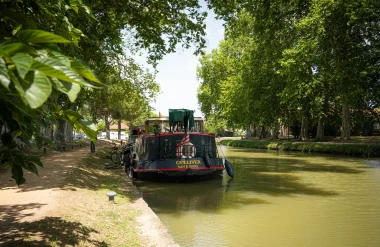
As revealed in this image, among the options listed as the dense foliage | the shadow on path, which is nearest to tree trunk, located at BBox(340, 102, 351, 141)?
the dense foliage

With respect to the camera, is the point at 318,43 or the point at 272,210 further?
the point at 318,43

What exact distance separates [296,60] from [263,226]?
2058 centimetres

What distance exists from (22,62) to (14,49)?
0.16m

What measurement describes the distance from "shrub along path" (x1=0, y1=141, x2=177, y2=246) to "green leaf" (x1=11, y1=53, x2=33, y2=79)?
3994 mm

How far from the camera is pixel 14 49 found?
1521mm

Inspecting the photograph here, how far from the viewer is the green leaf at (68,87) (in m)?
1.61

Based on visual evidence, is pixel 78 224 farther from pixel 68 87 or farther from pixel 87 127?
pixel 68 87

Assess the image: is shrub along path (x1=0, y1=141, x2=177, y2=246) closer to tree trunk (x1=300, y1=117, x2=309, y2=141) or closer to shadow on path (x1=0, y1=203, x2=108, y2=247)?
shadow on path (x1=0, y1=203, x2=108, y2=247)

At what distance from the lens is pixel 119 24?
1504 centimetres

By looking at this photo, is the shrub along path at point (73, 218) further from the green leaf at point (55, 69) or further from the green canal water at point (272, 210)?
the green leaf at point (55, 69)

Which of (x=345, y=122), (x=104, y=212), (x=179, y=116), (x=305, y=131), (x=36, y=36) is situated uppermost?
(x=345, y=122)

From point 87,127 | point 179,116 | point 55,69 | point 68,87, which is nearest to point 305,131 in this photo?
point 179,116

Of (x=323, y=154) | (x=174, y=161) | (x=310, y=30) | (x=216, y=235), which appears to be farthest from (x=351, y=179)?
(x=323, y=154)

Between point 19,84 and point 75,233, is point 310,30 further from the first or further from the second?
point 19,84
